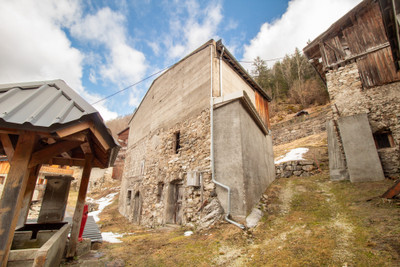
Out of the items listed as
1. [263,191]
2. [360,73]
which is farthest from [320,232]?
[360,73]

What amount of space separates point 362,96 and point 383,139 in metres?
1.95

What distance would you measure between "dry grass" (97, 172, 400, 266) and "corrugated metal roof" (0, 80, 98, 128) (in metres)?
3.42

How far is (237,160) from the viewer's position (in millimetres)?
6320

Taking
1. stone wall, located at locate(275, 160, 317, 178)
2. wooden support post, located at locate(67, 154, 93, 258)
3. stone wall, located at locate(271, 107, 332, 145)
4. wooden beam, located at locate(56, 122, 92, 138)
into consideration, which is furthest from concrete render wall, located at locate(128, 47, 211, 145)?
stone wall, located at locate(271, 107, 332, 145)

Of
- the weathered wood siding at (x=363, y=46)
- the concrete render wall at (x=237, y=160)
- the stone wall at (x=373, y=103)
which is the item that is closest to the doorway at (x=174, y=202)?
the concrete render wall at (x=237, y=160)

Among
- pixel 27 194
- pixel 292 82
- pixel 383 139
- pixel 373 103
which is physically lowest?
pixel 27 194

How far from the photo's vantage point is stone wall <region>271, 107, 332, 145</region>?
18172mm

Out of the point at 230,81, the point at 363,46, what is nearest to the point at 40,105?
the point at 230,81

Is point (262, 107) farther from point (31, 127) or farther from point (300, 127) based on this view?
point (31, 127)

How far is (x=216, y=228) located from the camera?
18.0 ft

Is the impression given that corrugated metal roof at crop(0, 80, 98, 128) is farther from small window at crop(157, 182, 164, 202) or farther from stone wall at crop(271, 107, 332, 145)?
stone wall at crop(271, 107, 332, 145)

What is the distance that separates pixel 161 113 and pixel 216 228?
736 cm

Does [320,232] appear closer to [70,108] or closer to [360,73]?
[70,108]

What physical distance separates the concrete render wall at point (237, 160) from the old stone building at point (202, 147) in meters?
0.03
